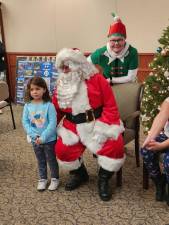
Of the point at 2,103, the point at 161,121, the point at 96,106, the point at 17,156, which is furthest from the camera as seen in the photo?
the point at 2,103

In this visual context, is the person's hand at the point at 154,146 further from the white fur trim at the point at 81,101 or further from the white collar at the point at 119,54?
the white collar at the point at 119,54

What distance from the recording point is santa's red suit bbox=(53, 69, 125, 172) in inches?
107

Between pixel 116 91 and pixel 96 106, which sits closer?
pixel 96 106

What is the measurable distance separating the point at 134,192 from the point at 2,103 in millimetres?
2409

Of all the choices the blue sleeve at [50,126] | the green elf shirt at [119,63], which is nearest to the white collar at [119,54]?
the green elf shirt at [119,63]

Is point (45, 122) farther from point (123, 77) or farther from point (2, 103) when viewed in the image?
point (2, 103)

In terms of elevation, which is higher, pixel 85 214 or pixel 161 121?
pixel 161 121

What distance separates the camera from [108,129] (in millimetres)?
2721

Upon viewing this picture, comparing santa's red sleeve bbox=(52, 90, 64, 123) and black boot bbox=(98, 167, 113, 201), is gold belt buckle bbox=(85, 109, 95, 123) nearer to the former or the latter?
santa's red sleeve bbox=(52, 90, 64, 123)

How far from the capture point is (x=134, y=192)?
114 inches

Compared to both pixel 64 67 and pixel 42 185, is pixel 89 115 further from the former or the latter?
pixel 42 185

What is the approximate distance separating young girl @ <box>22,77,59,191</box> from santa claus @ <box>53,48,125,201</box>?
0.30 feet

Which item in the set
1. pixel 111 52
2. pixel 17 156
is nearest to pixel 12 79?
pixel 17 156

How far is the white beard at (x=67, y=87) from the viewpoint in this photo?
273 centimetres
